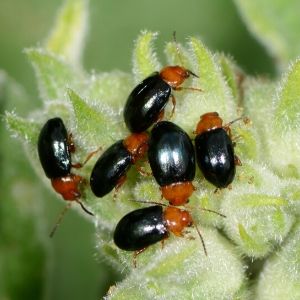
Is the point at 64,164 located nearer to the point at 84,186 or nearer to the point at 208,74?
the point at 84,186

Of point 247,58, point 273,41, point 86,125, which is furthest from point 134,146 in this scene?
point 247,58

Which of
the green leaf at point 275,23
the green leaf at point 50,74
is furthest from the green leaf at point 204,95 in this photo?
the green leaf at point 275,23

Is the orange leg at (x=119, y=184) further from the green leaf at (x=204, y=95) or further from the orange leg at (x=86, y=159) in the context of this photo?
the green leaf at (x=204, y=95)

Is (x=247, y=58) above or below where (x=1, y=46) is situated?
below

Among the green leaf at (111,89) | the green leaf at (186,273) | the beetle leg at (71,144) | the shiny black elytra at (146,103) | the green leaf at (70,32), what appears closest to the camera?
the green leaf at (186,273)

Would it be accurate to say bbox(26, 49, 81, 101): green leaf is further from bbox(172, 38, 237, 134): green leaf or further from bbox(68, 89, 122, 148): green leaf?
bbox(172, 38, 237, 134): green leaf

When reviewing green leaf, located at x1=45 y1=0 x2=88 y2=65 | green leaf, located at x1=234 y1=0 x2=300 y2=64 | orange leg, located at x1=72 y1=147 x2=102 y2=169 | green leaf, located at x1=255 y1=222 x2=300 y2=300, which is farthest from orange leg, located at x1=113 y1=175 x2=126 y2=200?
green leaf, located at x1=234 y1=0 x2=300 y2=64
